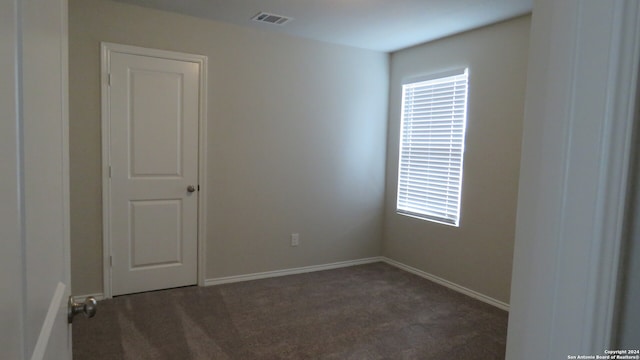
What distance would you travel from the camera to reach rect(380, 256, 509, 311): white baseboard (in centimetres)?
341

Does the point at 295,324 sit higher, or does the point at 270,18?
the point at 270,18

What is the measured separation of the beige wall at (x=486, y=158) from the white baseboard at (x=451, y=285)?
0.04m

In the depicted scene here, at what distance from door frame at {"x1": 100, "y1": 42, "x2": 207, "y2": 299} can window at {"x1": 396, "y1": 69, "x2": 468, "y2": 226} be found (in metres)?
2.23

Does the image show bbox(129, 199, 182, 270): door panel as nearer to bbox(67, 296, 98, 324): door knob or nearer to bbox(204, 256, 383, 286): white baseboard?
bbox(204, 256, 383, 286): white baseboard

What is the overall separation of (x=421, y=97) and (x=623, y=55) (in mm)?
3778

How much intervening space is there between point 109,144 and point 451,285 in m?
3.47

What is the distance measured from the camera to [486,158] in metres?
3.49

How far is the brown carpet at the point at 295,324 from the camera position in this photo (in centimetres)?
256

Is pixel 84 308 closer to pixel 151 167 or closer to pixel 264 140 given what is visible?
pixel 151 167

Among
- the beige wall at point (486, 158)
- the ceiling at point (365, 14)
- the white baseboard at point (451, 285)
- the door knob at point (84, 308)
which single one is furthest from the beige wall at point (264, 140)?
the door knob at point (84, 308)

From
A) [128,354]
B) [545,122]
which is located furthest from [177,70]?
[545,122]

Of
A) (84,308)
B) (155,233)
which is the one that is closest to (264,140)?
(155,233)

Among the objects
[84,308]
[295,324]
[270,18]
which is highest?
[270,18]

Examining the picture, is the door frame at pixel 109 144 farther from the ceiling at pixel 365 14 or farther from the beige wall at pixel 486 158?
the beige wall at pixel 486 158
